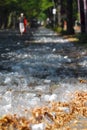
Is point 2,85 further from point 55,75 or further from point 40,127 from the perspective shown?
point 40,127

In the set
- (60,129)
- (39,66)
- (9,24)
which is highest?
(60,129)

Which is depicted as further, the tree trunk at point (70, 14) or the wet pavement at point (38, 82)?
the tree trunk at point (70, 14)

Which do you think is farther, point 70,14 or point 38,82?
point 70,14

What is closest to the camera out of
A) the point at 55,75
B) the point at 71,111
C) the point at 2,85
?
the point at 71,111

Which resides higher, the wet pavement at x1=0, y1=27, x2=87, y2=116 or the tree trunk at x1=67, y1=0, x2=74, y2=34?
the wet pavement at x1=0, y1=27, x2=87, y2=116

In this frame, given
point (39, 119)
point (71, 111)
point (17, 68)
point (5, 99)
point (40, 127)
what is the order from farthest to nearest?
point (17, 68), point (5, 99), point (71, 111), point (39, 119), point (40, 127)

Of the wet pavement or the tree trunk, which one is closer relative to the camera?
the wet pavement

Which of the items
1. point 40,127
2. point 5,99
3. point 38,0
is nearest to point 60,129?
point 40,127

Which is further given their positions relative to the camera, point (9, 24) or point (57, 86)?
point (9, 24)

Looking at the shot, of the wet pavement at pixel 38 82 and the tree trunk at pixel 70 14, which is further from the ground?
the wet pavement at pixel 38 82

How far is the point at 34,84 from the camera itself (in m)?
12.0

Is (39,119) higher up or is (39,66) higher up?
(39,119)

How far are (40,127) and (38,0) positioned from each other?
10698 centimetres

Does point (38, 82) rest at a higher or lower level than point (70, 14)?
higher
